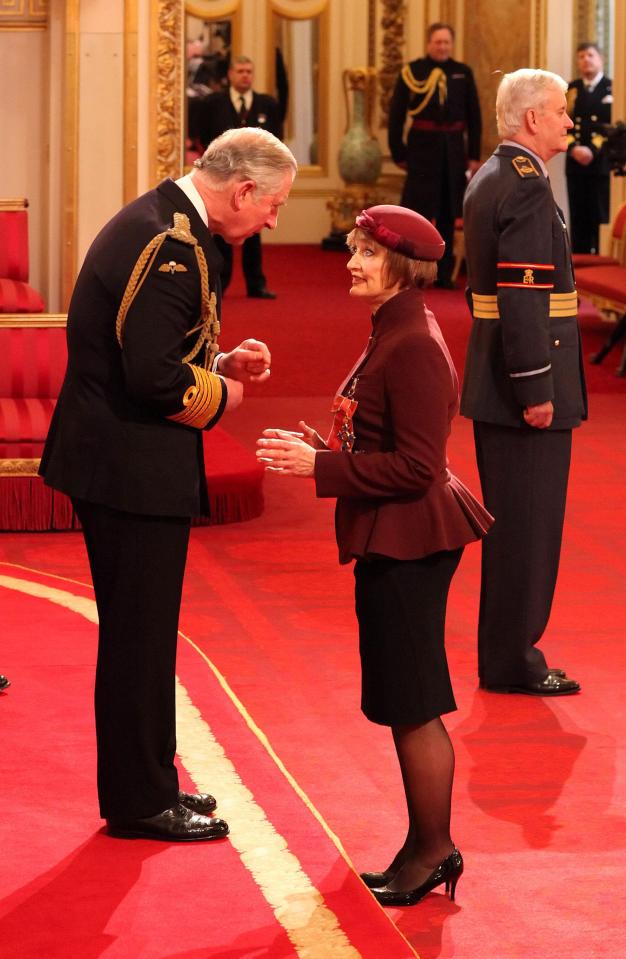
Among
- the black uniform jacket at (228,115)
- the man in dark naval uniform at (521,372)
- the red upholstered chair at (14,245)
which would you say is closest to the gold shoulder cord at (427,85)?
the black uniform jacket at (228,115)

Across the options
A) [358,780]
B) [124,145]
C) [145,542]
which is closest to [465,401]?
[358,780]

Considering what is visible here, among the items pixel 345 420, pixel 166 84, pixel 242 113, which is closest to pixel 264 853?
pixel 345 420

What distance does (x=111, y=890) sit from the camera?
314 cm

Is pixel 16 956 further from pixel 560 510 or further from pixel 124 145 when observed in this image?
pixel 124 145

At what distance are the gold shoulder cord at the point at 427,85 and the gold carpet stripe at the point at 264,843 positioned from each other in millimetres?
9932

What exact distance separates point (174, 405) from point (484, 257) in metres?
1.60

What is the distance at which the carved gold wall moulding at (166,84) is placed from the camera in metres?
8.43

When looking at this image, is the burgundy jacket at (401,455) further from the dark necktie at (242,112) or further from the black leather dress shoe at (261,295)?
the black leather dress shoe at (261,295)

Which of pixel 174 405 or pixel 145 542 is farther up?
pixel 174 405

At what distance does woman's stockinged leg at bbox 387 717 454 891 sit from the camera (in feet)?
10.4

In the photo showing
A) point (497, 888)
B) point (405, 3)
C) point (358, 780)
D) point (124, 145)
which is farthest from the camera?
point (405, 3)

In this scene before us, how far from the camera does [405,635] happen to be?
10.3 ft

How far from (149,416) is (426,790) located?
2.83 feet

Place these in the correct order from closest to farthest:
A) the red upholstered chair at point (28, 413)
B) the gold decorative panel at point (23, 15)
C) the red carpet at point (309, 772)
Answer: the red carpet at point (309, 772)
the red upholstered chair at point (28, 413)
the gold decorative panel at point (23, 15)
